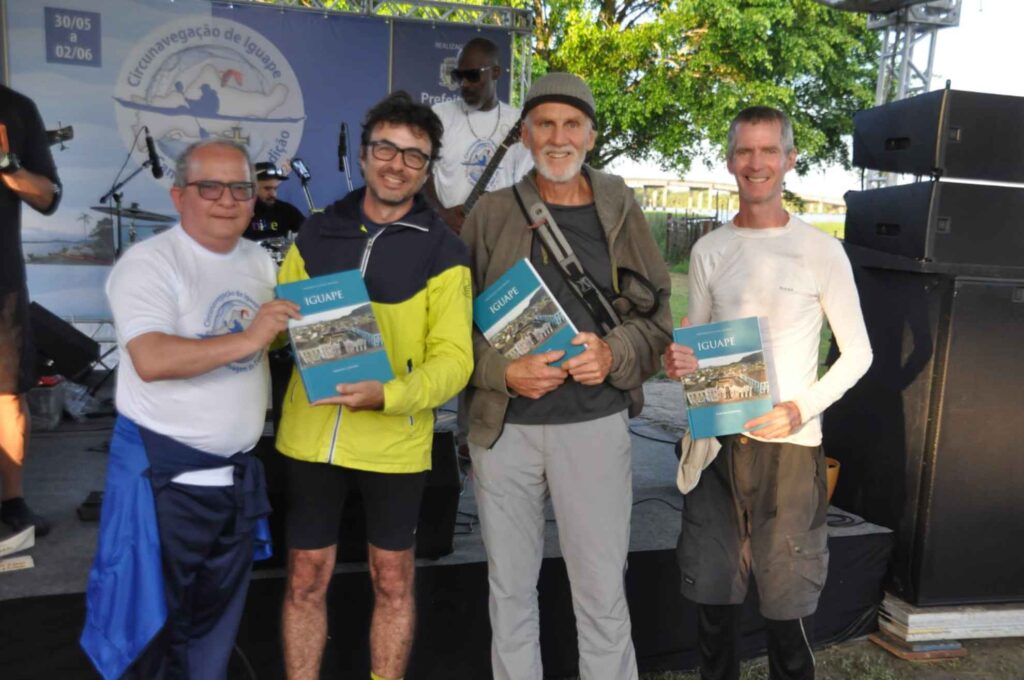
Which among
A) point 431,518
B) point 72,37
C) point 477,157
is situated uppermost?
point 72,37

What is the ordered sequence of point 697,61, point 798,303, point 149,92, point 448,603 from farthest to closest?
point 697,61 → point 149,92 → point 448,603 → point 798,303

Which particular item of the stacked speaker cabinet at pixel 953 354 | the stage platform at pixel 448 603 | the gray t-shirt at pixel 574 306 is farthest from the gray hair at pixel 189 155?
the stacked speaker cabinet at pixel 953 354

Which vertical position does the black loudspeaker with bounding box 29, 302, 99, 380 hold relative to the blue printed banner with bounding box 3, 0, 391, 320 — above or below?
below

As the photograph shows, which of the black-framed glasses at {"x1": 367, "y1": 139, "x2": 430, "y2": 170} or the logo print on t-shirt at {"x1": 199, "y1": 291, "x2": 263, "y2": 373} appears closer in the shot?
the logo print on t-shirt at {"x1": 199, "y1": 291, "x2": 263, "y2": 373}

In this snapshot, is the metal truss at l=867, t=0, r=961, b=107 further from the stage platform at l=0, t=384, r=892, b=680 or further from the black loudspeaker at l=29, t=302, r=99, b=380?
the black loudspeaker at l=29, t=302, r=99, b=380

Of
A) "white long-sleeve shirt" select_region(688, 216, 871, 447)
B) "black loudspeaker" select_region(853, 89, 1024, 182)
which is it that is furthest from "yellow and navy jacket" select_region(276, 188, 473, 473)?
"black loudspeaker" select_region(853, 89, 1024, 182)

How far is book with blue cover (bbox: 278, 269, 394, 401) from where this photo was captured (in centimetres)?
199

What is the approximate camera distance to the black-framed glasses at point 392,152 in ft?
7.06

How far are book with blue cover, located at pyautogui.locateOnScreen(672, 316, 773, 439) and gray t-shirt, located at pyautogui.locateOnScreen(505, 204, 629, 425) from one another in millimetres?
276

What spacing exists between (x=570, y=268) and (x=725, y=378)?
1.89ft

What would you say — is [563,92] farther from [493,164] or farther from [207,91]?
[207,91]

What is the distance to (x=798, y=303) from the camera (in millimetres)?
2512

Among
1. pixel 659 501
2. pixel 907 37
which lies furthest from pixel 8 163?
pixel 907 37

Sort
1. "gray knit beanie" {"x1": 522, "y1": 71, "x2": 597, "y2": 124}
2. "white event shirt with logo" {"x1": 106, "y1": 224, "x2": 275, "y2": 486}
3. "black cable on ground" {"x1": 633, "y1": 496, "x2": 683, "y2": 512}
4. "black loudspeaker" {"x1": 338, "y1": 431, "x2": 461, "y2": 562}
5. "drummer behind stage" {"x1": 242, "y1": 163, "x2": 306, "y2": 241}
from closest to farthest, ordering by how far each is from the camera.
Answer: "white event shirt with logo" {"x1": 106, "y1": 224, "x2": 275, "y2": 486}
"gray knit beanie" {"x1": 522, "y1": 71, "x2": 597, "y2": 124}
"black loudspeaker" {"x1": 338, "y1": 431, "x2": 461, "y2": 562}
"black cable on ground" {"x1": 633, "y1": 496, "x2": 683, "y2": 512}
"drummer behind stage" {"x1": 242, "y1": 163, "x2": 306, "y2": 241}
